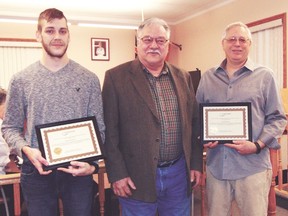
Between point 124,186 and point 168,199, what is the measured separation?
10.5 inches

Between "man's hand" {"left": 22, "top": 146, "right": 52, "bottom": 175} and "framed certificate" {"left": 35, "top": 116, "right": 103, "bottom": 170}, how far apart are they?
0.05 feet

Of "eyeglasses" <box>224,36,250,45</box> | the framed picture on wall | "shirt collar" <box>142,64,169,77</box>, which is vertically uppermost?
the framed picture on wall

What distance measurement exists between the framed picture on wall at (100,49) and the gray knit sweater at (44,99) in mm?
5331

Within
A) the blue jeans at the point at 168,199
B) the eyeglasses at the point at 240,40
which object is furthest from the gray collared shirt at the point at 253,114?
the blue jeans at the point at 168,199

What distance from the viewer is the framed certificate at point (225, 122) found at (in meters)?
1.82

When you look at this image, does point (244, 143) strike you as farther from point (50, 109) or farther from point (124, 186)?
point (50, 109)

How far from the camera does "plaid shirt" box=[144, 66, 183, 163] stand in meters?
1.67

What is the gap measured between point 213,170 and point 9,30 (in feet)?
17.5

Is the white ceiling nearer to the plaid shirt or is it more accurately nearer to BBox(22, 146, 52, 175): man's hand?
the plaid shirt

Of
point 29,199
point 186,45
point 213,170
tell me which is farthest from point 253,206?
point 186,45

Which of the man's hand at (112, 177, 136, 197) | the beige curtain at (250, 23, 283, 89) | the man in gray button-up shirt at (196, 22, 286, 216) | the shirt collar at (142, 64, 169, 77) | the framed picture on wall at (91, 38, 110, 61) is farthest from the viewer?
the framed picture on wall at (91, 38, 110, 61)

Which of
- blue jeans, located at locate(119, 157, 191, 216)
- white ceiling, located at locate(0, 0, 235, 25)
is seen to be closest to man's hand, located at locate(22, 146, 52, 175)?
blue jeans, located at locate(119, 157, 191, 216)

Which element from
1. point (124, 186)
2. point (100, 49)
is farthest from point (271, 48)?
point (124, 186)

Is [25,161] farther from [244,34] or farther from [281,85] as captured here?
[281,85]
